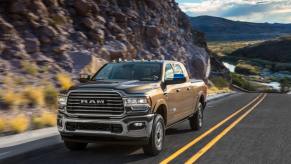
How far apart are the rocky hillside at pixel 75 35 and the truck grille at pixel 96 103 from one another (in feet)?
30.7

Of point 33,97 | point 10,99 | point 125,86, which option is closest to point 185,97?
point 125,86

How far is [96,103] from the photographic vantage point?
8695 millimetres

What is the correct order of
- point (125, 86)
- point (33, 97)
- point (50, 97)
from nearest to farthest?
point (125, 86)
point (33, 97)
point (50, 97)

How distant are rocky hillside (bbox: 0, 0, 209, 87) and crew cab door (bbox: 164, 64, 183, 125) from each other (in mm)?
8609

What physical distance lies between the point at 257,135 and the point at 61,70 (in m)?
11.0

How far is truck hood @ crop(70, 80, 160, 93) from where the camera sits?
8.75 metres

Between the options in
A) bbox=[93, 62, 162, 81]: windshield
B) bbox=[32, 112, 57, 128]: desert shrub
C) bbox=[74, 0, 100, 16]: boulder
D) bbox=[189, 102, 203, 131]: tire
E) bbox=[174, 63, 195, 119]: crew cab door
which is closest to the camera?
bbox=[93, 62, 162, 81]: windshield

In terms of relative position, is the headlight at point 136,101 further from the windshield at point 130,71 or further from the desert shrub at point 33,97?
the desert shrub at point 33,97

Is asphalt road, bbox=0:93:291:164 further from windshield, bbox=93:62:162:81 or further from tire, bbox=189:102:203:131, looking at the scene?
windshield, bbox=93:62:162:81

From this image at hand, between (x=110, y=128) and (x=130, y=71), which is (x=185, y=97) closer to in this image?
(x=130, y=71)

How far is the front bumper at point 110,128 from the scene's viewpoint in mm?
8539

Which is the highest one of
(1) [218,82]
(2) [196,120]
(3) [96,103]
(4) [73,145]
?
(3) [96,103]

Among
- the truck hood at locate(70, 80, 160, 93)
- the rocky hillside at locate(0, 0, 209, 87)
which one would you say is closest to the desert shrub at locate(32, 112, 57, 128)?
the truck hood at locate(70, 80, 160, 93)

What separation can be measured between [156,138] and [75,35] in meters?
16.5
